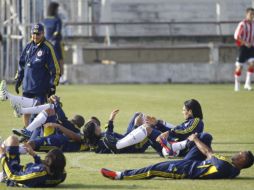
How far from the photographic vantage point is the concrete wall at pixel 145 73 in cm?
3638

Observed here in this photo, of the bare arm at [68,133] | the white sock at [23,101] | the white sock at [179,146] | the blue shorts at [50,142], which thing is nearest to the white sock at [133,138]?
the white sock at [179,146]

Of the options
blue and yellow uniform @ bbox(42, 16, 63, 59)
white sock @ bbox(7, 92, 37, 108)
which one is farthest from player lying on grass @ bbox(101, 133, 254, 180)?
blue and yellow uniform @ bbox(42, 16, 63, 59)

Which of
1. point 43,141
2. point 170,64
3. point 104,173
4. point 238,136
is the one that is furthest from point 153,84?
point 104,173

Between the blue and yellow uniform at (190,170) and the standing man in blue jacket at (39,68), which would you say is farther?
the standing man in blue jacket at (39,68)

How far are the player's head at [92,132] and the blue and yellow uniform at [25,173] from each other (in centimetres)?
316

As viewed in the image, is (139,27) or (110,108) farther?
(139,27)

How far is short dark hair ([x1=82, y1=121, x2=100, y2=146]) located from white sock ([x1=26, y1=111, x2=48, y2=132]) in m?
0.86

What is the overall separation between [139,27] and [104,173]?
3158cm

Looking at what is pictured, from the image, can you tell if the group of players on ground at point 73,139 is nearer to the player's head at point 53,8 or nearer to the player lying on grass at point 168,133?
the player lying on grass at point 168,133

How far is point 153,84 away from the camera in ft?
118

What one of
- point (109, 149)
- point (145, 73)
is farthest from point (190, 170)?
point (145, 73)

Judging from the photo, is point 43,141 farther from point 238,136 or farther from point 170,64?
point 170,64

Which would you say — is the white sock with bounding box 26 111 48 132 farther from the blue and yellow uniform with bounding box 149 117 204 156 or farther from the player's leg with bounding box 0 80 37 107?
the blue and yellow uniform with bounding box 149 117 204 156

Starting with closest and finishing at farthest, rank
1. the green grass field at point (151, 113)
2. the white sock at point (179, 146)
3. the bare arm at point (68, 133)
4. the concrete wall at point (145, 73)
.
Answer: the green grass field at point (151, 113), the white sock at point (179, 146), the bare arm at point (68, 133), the concrete wall at point (145, 73)
